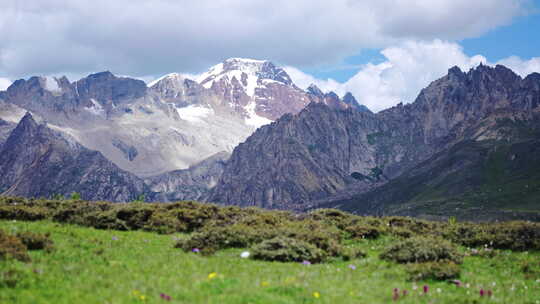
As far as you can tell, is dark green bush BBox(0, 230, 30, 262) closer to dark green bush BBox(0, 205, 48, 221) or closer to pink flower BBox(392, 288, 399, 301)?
dark green bush BBox(0, 205, 48, 221)

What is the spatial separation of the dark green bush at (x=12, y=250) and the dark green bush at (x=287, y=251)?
9066 millimetres

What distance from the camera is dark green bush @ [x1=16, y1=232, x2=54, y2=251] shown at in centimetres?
2112

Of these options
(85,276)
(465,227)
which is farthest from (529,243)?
(85,276)

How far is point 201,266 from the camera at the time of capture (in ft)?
65.1

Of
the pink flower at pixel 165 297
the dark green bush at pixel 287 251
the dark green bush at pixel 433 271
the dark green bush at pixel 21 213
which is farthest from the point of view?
the dark green bush at pixel 21 213

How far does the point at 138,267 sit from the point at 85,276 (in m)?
2.26

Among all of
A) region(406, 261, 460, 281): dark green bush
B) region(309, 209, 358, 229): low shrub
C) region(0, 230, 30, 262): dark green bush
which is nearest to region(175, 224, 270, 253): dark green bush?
region(0, 230, 30, 262): dark green bush

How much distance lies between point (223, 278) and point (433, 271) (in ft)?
27.0

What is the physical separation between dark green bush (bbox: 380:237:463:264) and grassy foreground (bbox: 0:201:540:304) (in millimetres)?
614

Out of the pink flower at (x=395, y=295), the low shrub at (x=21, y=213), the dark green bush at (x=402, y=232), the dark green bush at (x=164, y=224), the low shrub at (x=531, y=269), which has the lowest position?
the pink flower at (x=395, y=295)

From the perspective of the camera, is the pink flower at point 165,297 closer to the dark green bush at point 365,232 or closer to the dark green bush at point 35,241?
the dark green bush at point 35,241

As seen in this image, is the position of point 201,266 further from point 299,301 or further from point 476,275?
point 476,275

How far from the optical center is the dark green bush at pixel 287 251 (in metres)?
22.4

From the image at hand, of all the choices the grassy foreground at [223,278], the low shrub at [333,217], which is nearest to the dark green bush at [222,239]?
the grassy foreground at [223,278]
